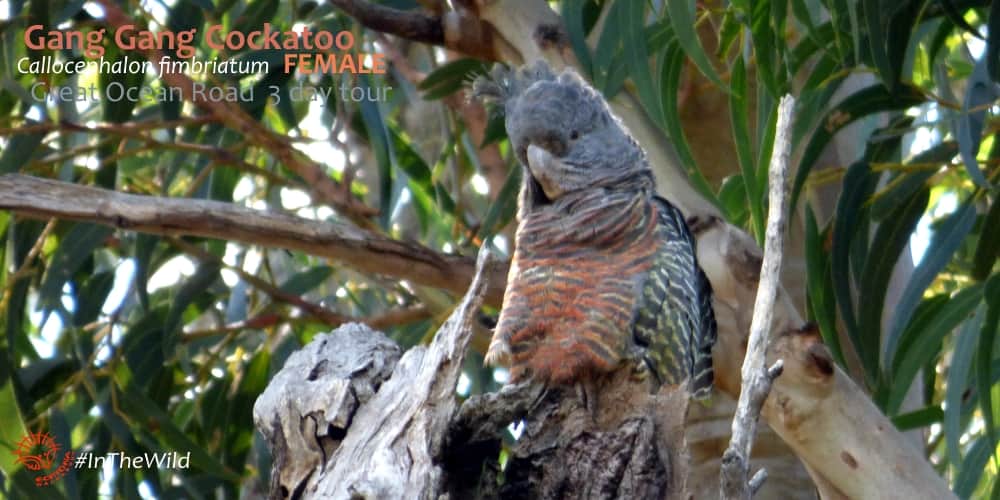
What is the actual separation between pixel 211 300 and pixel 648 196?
2095 millimetres

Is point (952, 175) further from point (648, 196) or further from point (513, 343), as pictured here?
point (513, 343)

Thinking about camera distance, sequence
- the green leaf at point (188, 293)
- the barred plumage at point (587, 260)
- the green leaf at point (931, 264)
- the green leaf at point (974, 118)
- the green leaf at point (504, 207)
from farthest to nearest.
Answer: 1. the green leaf at point (188, 293)
2. the green leaf at point (504, 207)
3. the green leaf at point (931, 264)
4. the green leaf at point (974, 118)
5. the barred plumage at point (587, 260)

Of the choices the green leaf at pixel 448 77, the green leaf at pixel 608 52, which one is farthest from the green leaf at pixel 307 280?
the green leaf at pixel 608 52

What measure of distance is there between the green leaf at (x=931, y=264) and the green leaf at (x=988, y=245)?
46 mm

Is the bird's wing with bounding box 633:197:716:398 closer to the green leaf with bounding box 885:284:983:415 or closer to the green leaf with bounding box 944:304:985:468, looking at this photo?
the green leaf with bounding box 944:304:985:468

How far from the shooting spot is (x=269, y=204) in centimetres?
442

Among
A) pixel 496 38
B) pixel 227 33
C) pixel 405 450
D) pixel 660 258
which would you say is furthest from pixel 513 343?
pixel 227 33

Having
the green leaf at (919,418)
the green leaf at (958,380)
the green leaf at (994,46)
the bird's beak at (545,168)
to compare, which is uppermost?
the green leaf at (994,46)

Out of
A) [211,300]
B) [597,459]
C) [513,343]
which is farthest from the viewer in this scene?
[211,300]

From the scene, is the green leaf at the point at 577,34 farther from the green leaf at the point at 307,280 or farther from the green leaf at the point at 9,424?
the green leaf at the point at 9,424

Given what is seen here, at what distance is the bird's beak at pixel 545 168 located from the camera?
2422 mm

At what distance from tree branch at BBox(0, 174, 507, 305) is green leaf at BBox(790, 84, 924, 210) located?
850 millimetres

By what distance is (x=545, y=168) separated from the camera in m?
2.43

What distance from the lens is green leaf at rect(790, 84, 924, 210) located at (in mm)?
3154
